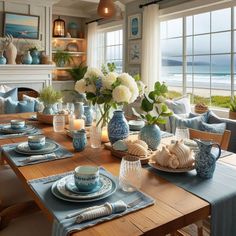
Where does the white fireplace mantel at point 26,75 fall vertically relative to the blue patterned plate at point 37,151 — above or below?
above

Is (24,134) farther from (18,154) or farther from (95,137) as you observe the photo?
(95,137)

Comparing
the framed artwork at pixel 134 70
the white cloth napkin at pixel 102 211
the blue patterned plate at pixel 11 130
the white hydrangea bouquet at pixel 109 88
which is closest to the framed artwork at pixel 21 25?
the framed artwork at pixel 134 70

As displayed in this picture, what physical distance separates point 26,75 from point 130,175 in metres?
4.90

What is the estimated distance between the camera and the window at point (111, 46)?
5840mm

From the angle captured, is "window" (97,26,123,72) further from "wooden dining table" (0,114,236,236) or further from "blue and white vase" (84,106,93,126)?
"wooden dining table" (0,114,236,236)

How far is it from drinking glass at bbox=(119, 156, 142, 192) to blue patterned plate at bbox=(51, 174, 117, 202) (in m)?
0.04

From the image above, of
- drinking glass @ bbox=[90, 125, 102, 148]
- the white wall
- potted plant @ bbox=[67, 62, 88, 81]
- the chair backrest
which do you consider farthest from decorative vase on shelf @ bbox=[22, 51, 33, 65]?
the chair backrest

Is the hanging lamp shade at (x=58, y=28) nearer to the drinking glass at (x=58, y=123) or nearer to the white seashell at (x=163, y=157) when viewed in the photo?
the drinking glass at (x=58, y=123)

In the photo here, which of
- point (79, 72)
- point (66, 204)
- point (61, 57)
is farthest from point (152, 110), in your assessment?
point (61, 57)

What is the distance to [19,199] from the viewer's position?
1586mm

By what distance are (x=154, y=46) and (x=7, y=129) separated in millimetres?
3025

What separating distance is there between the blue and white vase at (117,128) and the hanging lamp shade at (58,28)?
189 inches

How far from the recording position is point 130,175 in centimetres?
111

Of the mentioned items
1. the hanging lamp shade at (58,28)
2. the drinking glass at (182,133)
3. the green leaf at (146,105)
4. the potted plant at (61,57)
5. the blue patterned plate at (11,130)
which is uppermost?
the hanging lamp shade at (58,28)
